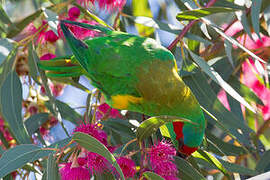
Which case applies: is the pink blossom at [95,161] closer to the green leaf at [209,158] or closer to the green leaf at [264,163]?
the green leaf at [209,158]

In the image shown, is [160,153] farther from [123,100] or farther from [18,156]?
[18,156]

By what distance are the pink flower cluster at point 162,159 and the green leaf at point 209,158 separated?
7.2 inches

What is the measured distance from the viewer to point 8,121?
4.74 ft

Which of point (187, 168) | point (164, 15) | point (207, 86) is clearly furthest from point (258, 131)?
point (164, 15)

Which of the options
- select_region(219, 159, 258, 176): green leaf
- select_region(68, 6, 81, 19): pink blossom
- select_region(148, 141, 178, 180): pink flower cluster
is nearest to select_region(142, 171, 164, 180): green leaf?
select_region(148, 141, 178, 180): pink flower cluster

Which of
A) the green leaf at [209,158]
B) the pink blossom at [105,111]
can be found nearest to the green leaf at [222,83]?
the green leaf at [209,158]

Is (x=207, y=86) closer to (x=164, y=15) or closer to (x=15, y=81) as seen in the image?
(x=164, y=15)

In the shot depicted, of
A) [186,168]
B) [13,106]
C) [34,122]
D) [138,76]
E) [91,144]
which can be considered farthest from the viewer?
[34,122]

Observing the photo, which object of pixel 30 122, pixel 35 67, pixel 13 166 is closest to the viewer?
pixel 13 166

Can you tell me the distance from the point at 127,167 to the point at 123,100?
0.64 ft

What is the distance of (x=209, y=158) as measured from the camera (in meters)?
1.40

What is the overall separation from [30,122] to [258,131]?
0.92m

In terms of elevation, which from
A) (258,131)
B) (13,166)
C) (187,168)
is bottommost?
(258,131)

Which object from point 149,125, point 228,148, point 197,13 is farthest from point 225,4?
point 149,125
